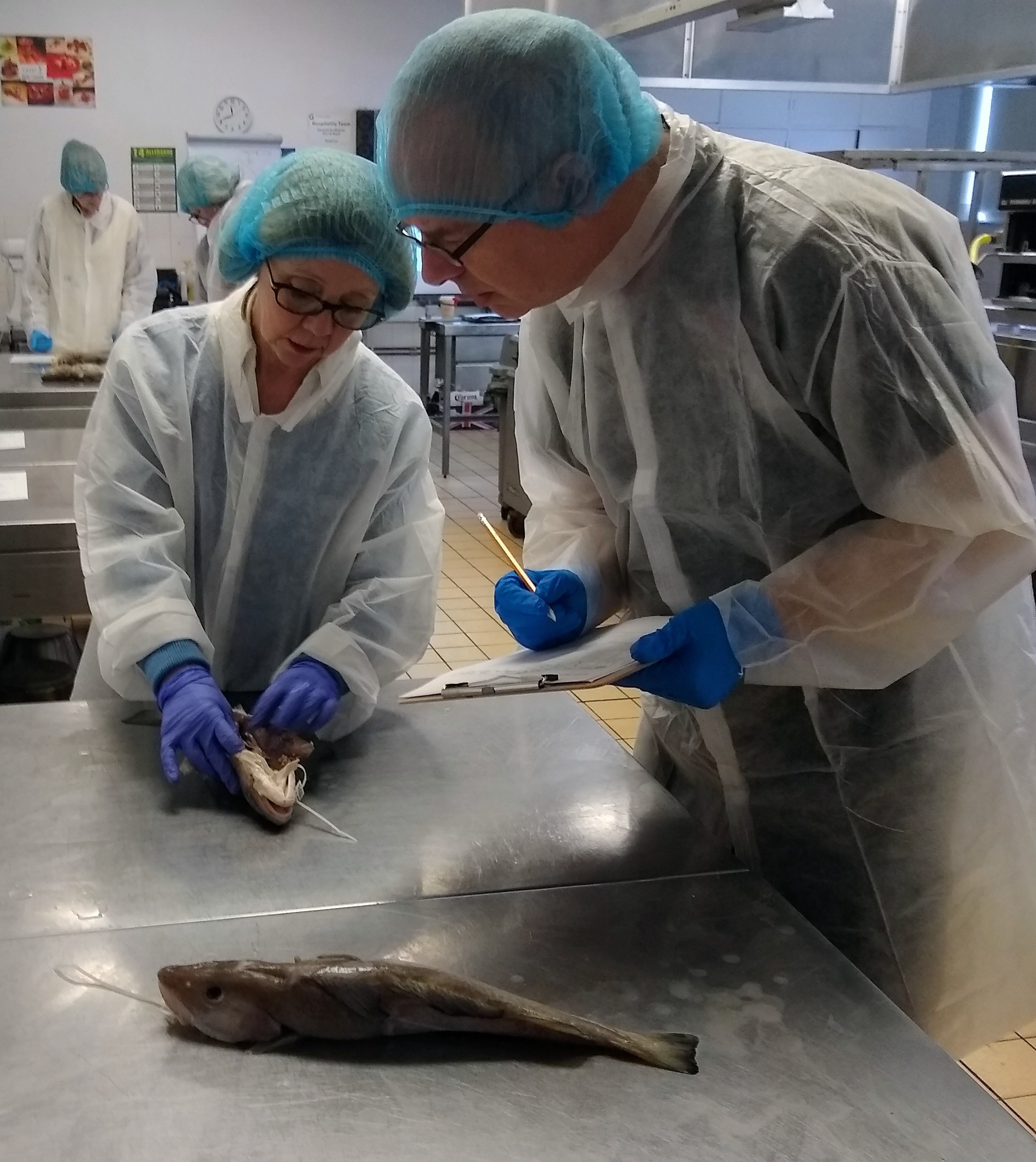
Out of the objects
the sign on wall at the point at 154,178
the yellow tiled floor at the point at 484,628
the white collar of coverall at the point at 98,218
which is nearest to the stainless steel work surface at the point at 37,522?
the yellow tiled floor at the point at 484,628

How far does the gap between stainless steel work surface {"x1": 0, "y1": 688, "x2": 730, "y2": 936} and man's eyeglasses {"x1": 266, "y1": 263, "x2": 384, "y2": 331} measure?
0.61 metres

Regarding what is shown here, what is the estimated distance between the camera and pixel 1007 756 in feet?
4.45

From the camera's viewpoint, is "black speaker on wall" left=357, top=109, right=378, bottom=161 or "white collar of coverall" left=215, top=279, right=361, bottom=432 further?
"black speaker on wall" left=357, top=109, right=378, bottom=161

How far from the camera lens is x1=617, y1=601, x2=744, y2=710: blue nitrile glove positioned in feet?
4.17

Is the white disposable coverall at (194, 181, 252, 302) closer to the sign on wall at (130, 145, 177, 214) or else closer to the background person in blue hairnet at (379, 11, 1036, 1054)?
the sign on wall at (130, 145, 177, 214)

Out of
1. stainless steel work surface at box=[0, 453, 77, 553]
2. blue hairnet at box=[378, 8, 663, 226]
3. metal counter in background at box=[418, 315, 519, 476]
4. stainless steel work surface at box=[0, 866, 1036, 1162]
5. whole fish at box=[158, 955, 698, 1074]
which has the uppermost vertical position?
blue hairnet at box=[378, 8, 663, 226]

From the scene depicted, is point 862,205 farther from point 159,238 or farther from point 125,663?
point 159,238

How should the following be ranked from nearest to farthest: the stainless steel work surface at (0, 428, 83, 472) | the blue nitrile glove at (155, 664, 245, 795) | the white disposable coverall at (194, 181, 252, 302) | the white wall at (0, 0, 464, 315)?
the blue nitrile glove at (155, 664, 245, 795) < the stainless steel work surface at (0, 428, 83, 472) < the white disposable coverall at (194, 181, 252, 302) < the white wall at (0, 0, 464, 315)

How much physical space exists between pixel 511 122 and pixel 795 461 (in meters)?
0.47

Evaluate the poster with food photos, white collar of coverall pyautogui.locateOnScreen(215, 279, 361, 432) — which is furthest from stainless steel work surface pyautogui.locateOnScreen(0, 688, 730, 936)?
the poster with food photos

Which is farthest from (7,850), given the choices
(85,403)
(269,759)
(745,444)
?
(85,403)

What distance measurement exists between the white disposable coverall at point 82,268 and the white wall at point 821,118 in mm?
3564

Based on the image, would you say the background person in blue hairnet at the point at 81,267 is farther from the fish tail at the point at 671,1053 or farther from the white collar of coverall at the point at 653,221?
the fish tail at the point at 671,1053

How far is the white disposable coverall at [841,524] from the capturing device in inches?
46.4
